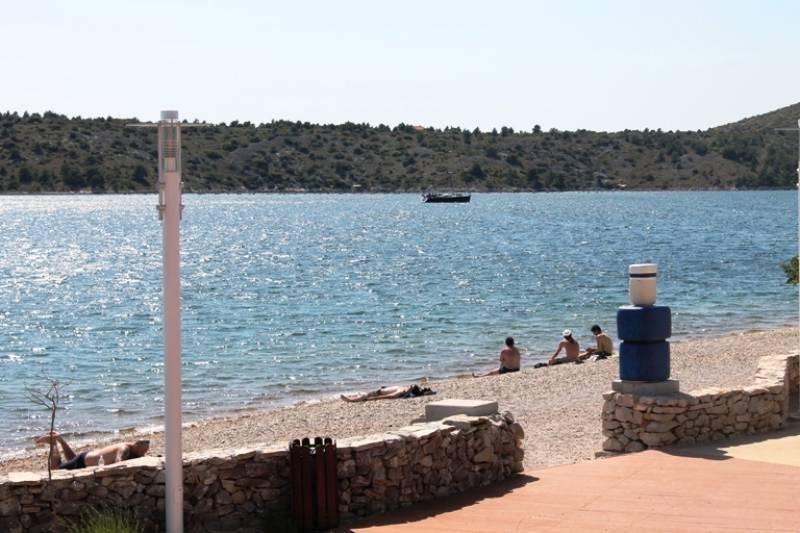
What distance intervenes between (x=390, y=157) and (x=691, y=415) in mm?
153515

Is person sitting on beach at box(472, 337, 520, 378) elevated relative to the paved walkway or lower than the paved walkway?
lower

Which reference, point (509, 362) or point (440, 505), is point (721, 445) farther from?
point (509, 362)

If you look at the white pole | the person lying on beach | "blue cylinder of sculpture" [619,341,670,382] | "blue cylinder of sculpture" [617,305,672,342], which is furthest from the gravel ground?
→ the white pole

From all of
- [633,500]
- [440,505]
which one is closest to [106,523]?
[440,505]

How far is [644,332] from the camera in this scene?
41.5 feet

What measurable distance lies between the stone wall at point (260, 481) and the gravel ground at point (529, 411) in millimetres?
2695

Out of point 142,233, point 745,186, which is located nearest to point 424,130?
point 745,186

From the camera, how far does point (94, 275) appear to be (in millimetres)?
61625

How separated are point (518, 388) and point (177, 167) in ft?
44.1

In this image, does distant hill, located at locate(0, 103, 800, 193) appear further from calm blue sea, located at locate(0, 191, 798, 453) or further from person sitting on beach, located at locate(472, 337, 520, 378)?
person sitting on beach, located at locate(472, 337, 520, 378)

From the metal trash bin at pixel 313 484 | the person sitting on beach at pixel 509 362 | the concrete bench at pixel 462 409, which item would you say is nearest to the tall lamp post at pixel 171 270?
the metal trash bin at pixel 313 484

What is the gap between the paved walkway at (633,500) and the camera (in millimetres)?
9609

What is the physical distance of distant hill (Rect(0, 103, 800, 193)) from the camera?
132000mm

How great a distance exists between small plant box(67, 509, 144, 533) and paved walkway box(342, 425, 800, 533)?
1.71 meters
